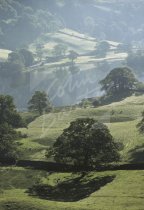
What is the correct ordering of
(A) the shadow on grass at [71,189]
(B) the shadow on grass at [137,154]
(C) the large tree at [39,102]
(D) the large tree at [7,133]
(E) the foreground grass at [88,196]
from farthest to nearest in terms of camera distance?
(C) the large tree at [39,102]
(D) the large tree at [7,133]
(B) the shadow on grass at [137,154]
(A) the shadow on grass at [71,189]
(E) the foreground grass at [88,196]

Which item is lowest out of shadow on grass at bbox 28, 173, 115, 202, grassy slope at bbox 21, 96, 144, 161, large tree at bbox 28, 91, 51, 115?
shadow on grass at bbox 28, 173, 115, 202

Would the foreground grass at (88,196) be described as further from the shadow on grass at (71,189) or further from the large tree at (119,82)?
the large tree at (119,82)

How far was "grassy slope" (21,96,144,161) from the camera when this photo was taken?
102m

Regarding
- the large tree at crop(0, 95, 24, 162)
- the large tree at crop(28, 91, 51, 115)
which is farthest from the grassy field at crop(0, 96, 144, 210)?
the large tree at crop(28, 91, 51, 115)

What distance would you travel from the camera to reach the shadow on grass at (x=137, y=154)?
8888 cm

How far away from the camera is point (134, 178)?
255 ft

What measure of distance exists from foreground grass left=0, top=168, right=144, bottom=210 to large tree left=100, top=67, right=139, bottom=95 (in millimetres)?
95824

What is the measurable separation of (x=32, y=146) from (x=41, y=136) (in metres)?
9.36

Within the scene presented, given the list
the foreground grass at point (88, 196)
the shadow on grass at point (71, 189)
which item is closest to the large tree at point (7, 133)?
the foreground grass at point (88, 196)

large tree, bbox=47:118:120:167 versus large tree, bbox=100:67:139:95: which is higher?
large tree, bbox=100:67:139:95

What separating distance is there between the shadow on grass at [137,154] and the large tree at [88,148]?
5.45 metres

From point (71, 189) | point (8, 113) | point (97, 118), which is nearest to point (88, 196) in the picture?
point (71, 189)

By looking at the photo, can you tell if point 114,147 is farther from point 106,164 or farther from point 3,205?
point 3,205

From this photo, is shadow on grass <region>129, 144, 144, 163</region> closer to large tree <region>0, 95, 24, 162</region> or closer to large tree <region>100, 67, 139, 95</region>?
large tree <region>0, 95, 24, 162</region>
